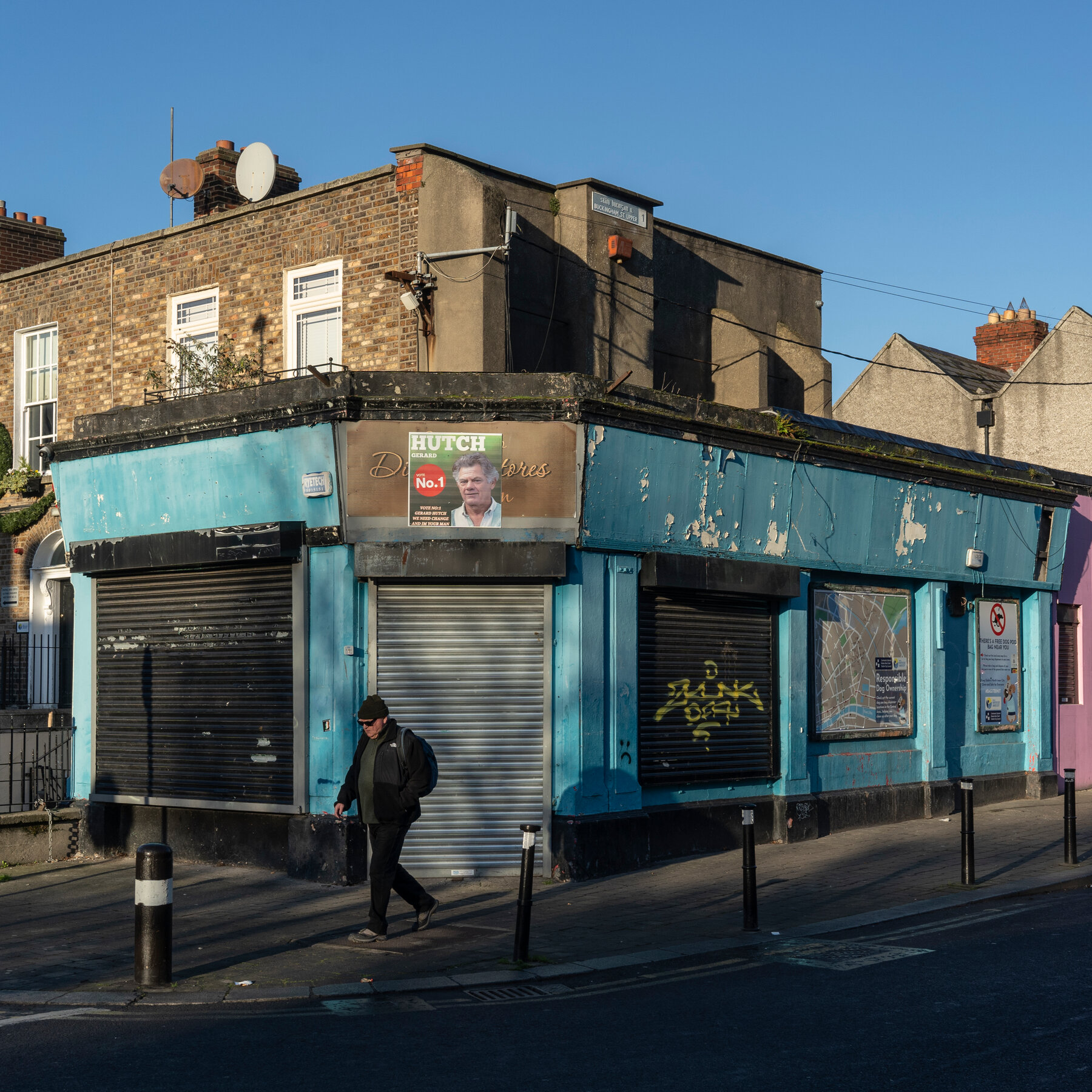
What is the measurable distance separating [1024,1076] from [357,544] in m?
7.88

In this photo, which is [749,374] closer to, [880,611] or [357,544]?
[880,611]

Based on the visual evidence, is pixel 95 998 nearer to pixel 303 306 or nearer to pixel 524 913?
pixel 524 913

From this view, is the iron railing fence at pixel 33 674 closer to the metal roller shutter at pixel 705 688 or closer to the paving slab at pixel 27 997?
the metal roller shutter at pixel 705 688

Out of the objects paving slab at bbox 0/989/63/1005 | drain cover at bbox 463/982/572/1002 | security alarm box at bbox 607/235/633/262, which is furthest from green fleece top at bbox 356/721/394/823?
security alarm box at bbox 607/235/633/262

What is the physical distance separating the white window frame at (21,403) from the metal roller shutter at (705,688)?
1043 cm

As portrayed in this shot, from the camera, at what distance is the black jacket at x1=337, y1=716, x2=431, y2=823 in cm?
928

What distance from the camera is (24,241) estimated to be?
20719 millimetres

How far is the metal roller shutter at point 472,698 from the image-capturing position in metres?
12.1

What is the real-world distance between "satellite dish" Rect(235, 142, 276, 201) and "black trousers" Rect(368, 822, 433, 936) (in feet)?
32.8

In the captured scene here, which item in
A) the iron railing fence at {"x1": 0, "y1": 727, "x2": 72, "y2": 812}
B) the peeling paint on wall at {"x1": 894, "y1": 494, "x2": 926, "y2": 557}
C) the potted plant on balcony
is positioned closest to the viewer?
the iron railing fence at {"x1": 0, "y1": 727, "x2": 72, "y2": 812}

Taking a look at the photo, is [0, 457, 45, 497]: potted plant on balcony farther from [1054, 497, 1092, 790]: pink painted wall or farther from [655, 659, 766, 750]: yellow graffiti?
[1054, 497, 1092, 790]: pink painted wall

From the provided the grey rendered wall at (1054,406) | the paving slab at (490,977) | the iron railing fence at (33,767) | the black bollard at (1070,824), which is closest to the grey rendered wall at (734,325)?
the black bollard at (1070,824)

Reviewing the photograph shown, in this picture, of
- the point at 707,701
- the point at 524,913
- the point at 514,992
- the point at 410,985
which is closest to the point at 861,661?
the point at 707,701

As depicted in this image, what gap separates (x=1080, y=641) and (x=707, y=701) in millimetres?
9316
